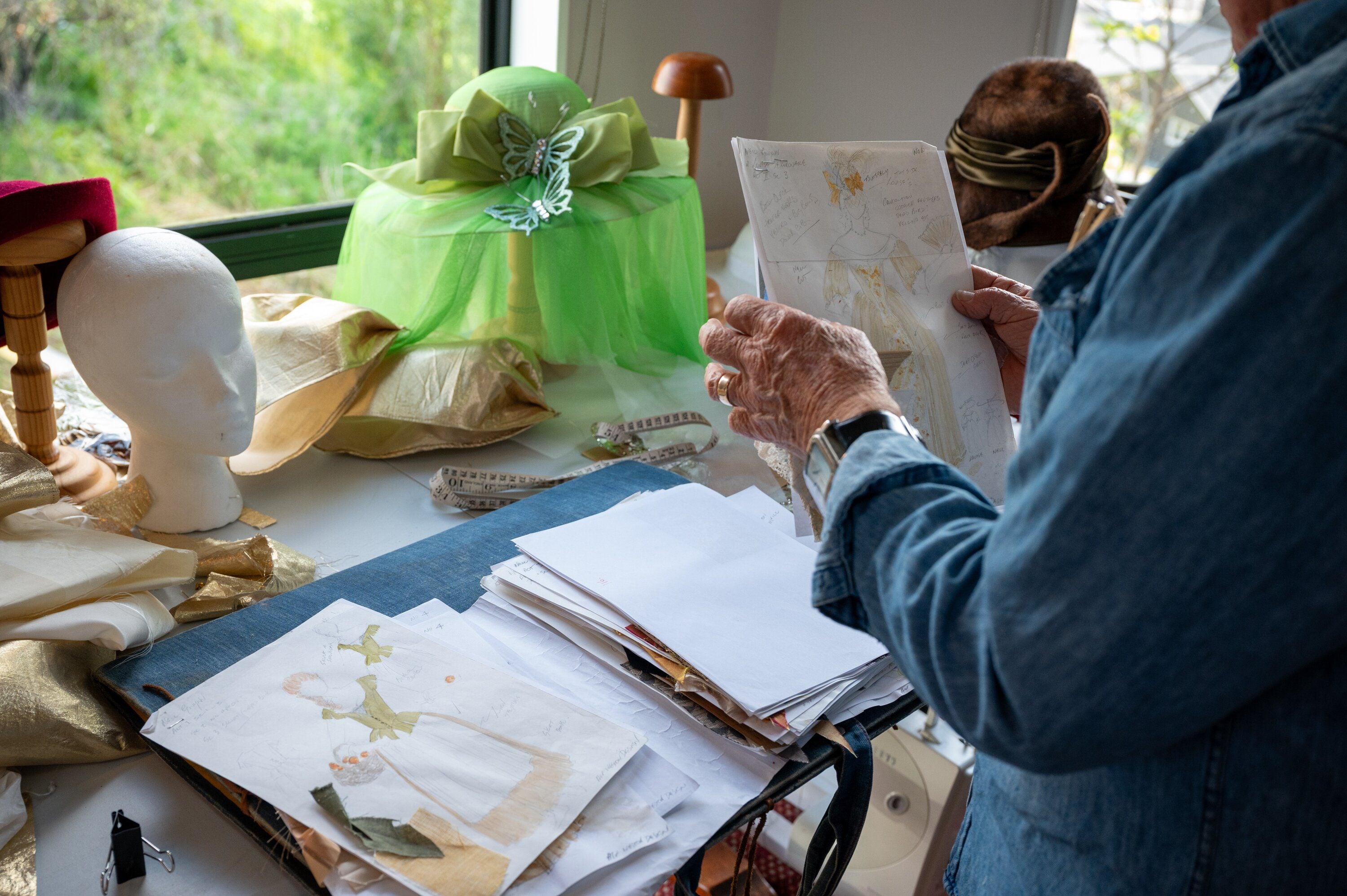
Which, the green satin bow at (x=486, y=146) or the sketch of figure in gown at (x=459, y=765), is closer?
the sketch of figure in gown at (x=459, y=765)

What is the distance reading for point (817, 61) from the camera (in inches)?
91.7

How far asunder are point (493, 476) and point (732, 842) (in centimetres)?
98

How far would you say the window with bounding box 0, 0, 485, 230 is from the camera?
6.83 ft

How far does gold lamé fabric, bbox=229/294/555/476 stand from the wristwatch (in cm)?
79

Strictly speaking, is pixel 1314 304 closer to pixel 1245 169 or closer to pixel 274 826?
pixel 1245 169

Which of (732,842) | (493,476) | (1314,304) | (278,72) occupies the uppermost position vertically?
(1314,304)

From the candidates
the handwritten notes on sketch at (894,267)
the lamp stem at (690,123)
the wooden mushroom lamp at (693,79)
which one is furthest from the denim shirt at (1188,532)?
the lamp stem at (690,123)

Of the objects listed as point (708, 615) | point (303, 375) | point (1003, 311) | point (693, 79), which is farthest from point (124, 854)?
point (693, 79)

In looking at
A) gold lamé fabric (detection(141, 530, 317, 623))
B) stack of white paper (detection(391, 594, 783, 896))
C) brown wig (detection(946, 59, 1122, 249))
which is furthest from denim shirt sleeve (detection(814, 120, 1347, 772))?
brown wig (detection(946, 59, 1122, 249))

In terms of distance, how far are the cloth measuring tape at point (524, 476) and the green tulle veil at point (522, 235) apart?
13cm

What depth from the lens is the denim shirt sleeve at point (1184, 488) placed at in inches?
15.0

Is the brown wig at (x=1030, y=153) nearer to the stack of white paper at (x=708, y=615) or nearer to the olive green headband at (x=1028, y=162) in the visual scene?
the olive green headband at (x=1028, y=162)

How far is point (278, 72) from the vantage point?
98.0 inches

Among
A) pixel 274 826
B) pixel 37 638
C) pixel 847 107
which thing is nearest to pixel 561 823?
pixel 274 826
